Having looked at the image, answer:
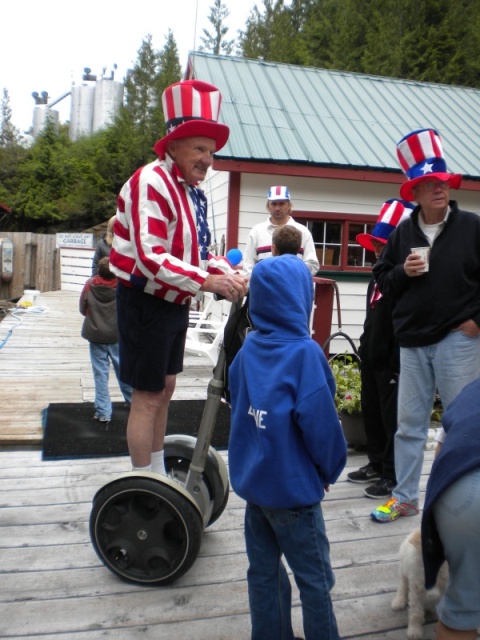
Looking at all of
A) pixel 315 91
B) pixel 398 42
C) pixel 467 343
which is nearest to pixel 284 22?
pixel 398 42

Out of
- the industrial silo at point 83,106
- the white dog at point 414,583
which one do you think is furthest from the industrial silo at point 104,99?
the white dog at point 414,583

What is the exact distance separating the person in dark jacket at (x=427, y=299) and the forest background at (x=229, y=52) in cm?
1955

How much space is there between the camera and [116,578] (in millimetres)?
2357

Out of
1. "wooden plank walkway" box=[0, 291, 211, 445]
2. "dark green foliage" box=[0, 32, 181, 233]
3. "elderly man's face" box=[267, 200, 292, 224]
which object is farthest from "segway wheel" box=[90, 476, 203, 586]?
"dark green foliage" box=[0, 32, 181, 233]

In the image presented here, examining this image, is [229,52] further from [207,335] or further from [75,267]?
[207,335]

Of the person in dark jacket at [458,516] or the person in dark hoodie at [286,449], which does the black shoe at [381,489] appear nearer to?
the person in dark hoodie at [286,449]

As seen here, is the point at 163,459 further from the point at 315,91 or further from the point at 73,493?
the point at 315,91

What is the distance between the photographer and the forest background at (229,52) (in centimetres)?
2053

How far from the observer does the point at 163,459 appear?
2.63 m

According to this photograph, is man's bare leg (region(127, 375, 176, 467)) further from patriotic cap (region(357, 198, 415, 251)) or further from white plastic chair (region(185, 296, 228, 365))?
white plastic chair (region(185, 296, 228, 365))

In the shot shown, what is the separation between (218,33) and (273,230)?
36959 mm

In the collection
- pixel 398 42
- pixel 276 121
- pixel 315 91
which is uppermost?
pixel 398 42

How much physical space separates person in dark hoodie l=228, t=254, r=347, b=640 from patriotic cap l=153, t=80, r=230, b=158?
0.80 metres

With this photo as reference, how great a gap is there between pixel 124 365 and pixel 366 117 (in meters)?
6.94
